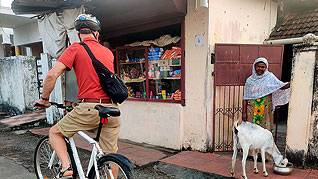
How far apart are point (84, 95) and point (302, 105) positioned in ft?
10.7

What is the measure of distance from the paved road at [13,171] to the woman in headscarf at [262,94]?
12.5 ft

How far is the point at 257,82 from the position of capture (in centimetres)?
365

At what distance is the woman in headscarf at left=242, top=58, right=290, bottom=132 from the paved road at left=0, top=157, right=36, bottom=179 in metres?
3.82

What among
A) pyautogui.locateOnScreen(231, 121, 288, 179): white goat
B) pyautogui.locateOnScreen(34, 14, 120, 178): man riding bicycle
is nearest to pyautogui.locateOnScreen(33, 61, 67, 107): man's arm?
pyautogui.locateOnScreen(34, 14, 120, 178): man riding bicycle

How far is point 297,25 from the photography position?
5383mm

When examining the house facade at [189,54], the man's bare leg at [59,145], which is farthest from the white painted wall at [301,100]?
the man's bare leg at [59,145]

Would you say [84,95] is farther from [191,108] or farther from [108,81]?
[191,108]

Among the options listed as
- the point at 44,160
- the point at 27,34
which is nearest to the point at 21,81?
the point at 27,34

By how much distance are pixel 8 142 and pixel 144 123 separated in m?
3.81

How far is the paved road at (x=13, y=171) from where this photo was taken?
3.64 m

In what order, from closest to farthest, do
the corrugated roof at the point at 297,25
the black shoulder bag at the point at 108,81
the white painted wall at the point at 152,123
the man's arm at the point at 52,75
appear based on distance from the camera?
1. the man's arm at the point at 52,75
2. the black shoulder bag at the point at 108,81
3. the white painted wall at the point at 152,123
4. the corrugated roof at the point at 297,25

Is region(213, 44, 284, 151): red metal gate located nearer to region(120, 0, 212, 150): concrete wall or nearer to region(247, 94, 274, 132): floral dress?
region(120, 0, 212, 150): concrete wall

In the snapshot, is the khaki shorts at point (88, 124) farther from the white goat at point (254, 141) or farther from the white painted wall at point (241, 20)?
the white painted wall at point (241, 20)

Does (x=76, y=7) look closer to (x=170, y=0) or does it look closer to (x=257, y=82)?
(x=170, y=0)
